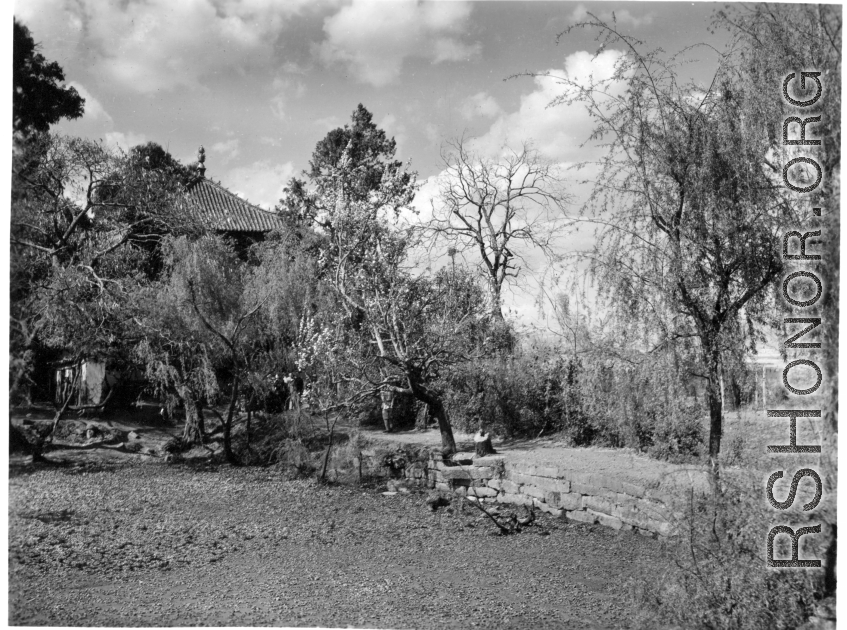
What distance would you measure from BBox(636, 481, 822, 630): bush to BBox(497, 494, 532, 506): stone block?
8.73 feet

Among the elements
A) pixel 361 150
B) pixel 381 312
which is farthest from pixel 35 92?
pixel 381 312

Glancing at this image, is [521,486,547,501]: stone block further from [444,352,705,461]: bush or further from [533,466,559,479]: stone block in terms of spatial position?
[444,352,705,461]: bush

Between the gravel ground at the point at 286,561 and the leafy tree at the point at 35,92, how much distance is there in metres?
2.93

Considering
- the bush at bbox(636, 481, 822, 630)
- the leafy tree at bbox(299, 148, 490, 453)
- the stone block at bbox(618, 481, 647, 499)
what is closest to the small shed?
the leafy tree at bbox(299, 148, 490, 453)

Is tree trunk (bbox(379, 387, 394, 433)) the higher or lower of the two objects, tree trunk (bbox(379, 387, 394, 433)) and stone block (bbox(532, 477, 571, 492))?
the higher

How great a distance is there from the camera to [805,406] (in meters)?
3.78

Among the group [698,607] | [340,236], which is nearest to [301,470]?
[340,236]

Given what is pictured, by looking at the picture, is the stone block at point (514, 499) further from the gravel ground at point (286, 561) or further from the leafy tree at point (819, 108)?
the leafy tree at point (819, 108)

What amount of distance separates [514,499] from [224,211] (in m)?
5.63

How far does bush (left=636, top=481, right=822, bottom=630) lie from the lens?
3385mm

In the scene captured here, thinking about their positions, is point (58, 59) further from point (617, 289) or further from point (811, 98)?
point (811, 98)

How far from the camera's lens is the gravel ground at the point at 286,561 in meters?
4.14

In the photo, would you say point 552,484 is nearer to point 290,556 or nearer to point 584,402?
point 584,402

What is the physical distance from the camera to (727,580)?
11.5ft
